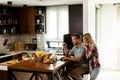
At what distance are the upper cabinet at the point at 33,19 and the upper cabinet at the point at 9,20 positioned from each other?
24 centimetres

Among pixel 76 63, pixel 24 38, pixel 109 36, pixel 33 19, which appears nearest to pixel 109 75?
pixel 109 36

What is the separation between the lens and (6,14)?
6391 millimetres

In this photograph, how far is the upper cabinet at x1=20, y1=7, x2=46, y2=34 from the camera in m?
6.68

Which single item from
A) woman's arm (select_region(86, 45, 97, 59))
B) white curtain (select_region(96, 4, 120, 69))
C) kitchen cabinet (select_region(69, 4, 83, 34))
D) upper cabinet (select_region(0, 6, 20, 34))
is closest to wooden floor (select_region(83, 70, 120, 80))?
white curtain (select_region(96, 4, 120, 69))

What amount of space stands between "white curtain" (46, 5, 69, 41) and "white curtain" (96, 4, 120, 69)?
1.33m

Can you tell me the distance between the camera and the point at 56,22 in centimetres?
664

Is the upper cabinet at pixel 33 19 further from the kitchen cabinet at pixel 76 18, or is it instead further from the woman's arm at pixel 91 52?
the woman's arm at pixel 91 52

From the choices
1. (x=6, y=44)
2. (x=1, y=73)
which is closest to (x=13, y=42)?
(x=6, y=44)

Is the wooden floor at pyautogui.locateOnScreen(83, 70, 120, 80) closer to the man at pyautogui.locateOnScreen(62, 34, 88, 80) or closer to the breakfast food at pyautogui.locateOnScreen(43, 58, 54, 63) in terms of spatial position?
the man at pyautogui.locateOnScreen(62, 34, 88, 80)

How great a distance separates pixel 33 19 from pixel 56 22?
30.2 inches

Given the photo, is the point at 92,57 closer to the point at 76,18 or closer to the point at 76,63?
the point at 76,63

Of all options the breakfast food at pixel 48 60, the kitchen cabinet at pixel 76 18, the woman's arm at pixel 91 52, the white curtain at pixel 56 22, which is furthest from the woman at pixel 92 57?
the white curtain at pixel 56 22

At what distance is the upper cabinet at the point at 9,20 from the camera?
6.31m

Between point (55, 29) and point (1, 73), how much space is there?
2976mm
